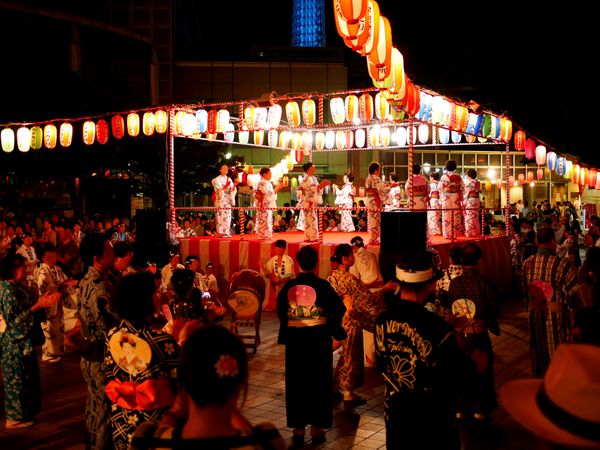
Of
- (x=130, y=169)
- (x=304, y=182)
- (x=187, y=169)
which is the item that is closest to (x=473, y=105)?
(x=304, y=182)

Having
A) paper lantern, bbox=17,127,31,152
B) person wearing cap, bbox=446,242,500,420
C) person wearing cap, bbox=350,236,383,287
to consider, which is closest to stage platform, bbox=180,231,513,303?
person wearing cap, bbox=350,236,383,287

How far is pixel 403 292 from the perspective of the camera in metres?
3.87

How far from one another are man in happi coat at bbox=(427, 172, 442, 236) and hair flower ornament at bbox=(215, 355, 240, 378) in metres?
14.4

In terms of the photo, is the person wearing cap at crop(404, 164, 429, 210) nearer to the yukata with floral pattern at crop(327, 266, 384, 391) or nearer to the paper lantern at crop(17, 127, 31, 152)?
the yukata with floral pattern at crop(327, 266, 384, 391)

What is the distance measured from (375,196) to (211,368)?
12.5 metres

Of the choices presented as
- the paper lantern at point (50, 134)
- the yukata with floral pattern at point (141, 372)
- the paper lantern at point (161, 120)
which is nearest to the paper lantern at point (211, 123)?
the paper lantern at point (161, 120)

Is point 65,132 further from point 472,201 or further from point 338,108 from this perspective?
point 472,201

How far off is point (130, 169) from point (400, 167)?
1613cm

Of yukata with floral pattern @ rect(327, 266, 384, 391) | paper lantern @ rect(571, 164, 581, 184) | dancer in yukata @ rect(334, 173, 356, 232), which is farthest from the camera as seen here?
paper lantern @ rect(571, 164, 581, 184)

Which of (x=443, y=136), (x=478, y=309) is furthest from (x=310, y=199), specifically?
(x=478, y=309)

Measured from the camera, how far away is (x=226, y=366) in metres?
2.20

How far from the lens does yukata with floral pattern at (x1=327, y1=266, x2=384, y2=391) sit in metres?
6.47

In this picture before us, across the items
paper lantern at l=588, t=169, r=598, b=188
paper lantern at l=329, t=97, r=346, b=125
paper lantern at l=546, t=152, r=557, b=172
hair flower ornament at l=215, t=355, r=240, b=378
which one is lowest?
hair flower ornament at l=215, t=355, r=240, b=378

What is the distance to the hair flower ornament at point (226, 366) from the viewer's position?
2193 mm
